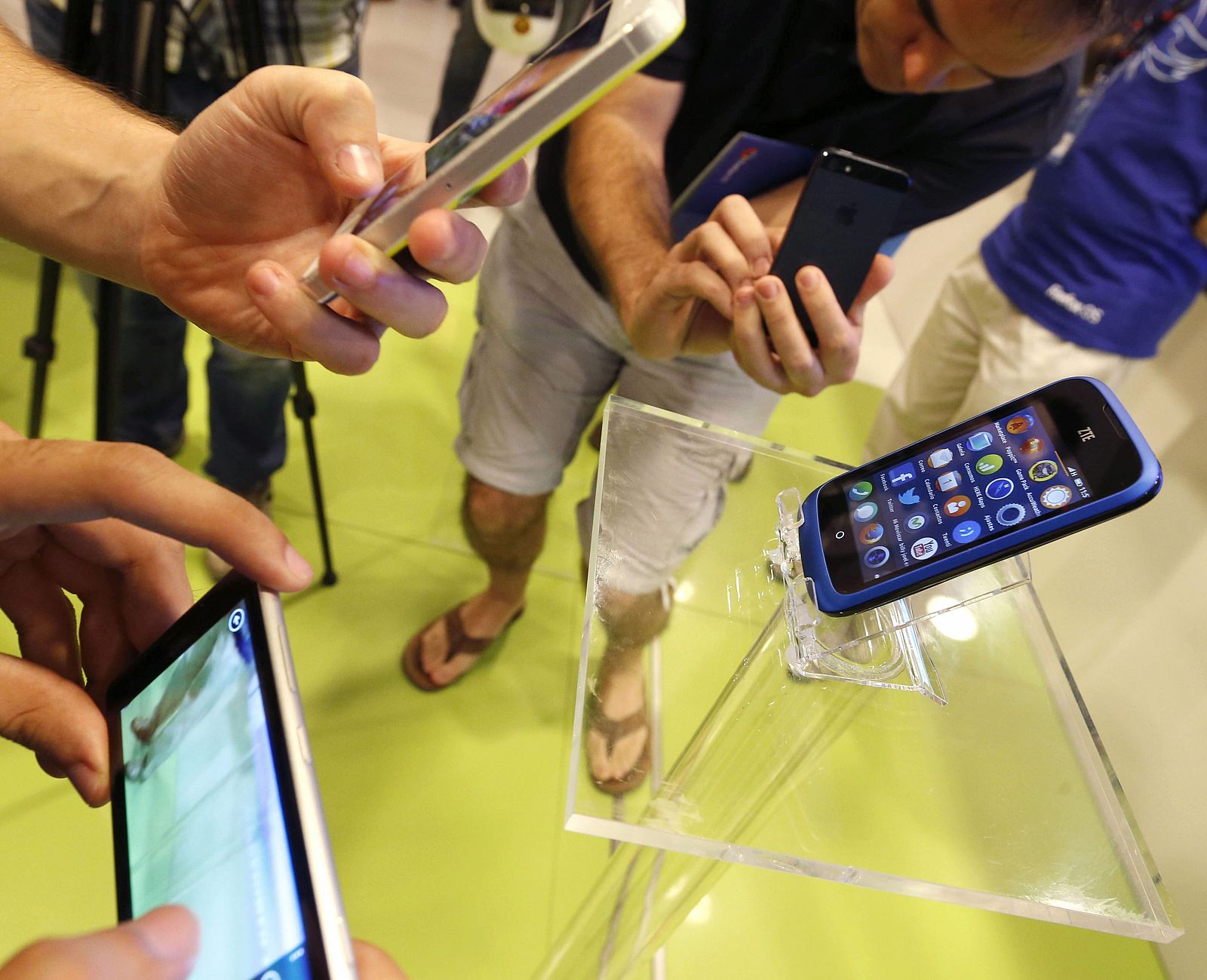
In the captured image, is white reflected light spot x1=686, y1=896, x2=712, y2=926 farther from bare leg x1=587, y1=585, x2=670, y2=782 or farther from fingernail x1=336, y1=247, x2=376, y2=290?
fingernail x1=336, y1=247, x2=376, y2=290

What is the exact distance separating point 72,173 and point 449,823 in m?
0.82

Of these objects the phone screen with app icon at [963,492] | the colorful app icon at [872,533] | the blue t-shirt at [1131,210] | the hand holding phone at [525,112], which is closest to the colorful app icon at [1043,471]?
the phone screen with app icon at [963,492]

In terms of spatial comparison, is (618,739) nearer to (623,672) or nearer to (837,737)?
(623,672)

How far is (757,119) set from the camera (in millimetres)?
896

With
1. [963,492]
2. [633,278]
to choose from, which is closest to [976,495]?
[963,492]

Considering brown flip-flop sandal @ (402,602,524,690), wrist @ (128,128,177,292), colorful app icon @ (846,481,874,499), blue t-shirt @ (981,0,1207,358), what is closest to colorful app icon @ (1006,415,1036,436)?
colorful app icon @ (846,481,874,499)

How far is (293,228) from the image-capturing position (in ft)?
2.12

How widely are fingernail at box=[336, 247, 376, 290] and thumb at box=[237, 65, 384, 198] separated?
0.22 ft

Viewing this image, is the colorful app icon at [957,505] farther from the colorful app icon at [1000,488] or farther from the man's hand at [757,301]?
the man's hand at [757,301]

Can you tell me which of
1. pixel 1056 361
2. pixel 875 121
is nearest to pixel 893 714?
pixel 875 121

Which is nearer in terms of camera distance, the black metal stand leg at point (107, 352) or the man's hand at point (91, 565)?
the man's hand at point (91, 565)

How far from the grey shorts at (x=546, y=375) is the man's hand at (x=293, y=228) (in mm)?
361

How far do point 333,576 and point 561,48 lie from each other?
96 centimetres

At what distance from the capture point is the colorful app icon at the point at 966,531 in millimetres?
521
